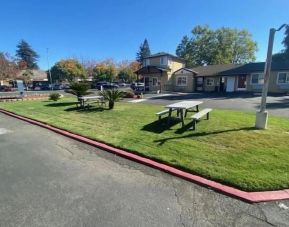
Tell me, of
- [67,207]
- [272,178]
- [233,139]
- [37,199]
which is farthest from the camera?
[233,139]

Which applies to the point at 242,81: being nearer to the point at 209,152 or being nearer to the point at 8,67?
the point at 209,152

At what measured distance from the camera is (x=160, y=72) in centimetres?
3069

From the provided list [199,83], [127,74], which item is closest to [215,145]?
[199,83]

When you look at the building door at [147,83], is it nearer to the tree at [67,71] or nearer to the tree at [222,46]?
the tree at [222,46]

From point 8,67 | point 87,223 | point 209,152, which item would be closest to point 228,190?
point 209,152

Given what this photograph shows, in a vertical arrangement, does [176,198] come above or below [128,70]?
below

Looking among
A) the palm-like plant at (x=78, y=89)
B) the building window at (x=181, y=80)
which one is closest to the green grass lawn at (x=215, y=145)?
the palm-like plant at (x=78, y=89)

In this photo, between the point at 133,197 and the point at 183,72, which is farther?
the point at 183,72

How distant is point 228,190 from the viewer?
3635mm

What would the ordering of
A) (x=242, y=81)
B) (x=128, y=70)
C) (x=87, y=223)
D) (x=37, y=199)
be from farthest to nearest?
(x=128, y=70)
(x=242, y=81)
(x=37, y=199)
(x=87, y=223)

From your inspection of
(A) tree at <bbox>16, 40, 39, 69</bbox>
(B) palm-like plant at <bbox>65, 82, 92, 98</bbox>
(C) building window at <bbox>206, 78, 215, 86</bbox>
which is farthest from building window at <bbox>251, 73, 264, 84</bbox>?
(A) tree at <bbox>16, 40, 39, 69</bbox>

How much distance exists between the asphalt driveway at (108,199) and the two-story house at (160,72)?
27.0 m

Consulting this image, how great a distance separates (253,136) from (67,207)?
17.9 feet

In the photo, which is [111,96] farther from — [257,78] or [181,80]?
[257,78]
